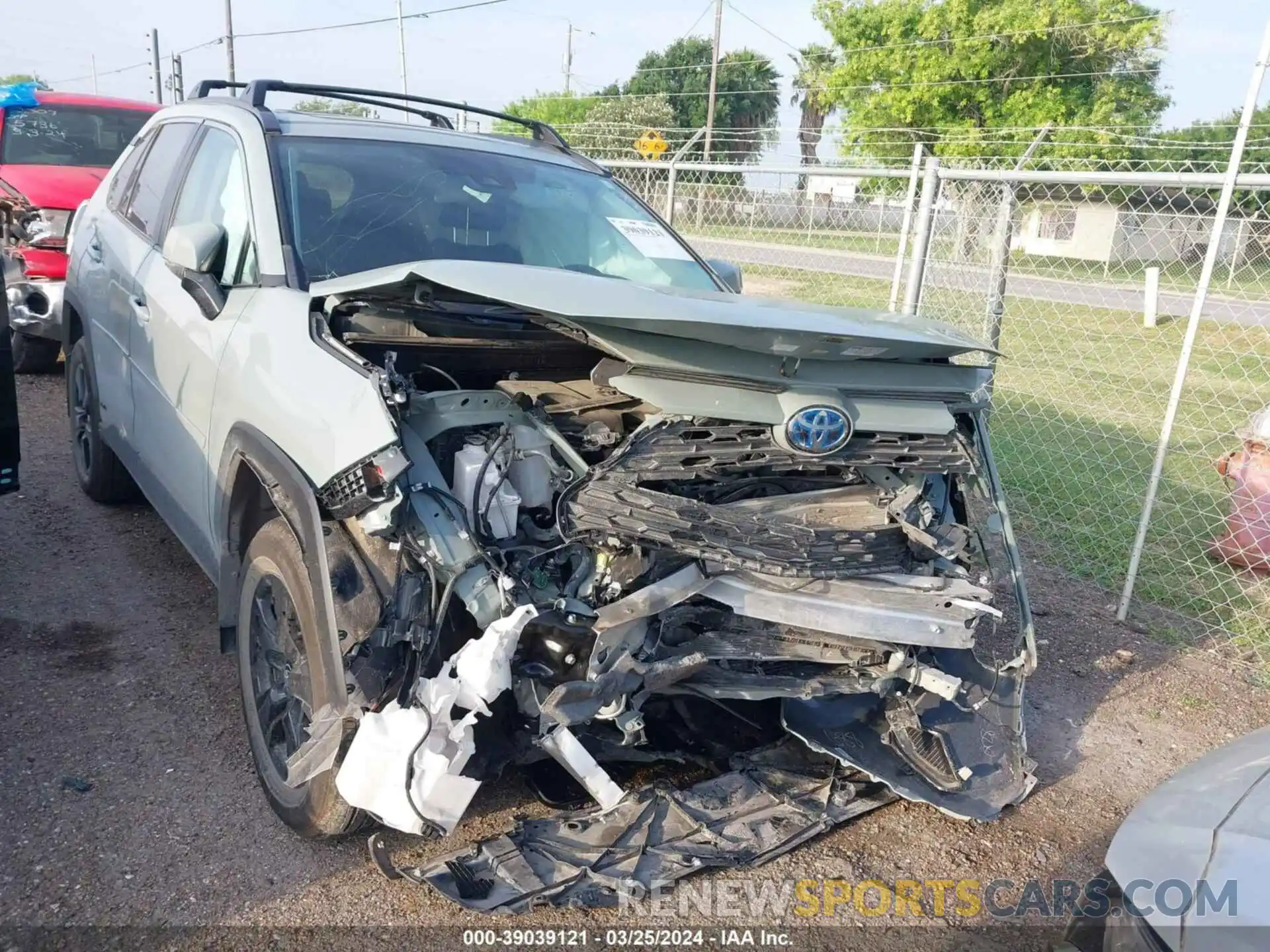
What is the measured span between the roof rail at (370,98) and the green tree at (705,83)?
2191 inches

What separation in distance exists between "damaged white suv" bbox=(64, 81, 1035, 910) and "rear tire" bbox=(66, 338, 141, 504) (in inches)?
62.7

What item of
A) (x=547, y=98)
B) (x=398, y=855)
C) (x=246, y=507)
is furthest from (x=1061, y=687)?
(x=547, y=98)

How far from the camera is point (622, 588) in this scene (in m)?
2.56

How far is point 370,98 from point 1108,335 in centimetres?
620

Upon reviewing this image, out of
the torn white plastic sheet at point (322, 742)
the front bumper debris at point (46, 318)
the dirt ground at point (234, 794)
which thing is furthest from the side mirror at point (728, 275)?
the front bumper debris at point (46, 318)

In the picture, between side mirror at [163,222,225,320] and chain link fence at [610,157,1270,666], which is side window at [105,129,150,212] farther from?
chain link fence at [610,157,1270,666]

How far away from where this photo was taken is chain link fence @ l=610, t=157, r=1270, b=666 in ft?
16.8

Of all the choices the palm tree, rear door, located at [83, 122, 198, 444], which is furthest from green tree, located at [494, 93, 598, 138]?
rear door, located at [83, 122, 198, 444]

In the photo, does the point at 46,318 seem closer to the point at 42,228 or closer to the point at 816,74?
the point at 42,228

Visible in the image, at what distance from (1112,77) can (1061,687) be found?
109 ft

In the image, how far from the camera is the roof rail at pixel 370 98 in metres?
3.86

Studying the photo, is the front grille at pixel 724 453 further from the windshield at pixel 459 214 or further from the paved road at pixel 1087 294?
the paved road at pixel 1087 294

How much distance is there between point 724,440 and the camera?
2594mm

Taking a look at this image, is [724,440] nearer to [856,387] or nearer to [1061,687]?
[856,387]
